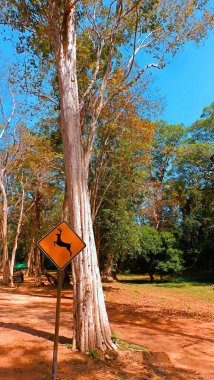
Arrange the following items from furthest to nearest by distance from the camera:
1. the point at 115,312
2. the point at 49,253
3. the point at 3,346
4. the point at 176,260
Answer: the point at 176,260, the point at 115,312, the point at 3,346, the point at 49,253

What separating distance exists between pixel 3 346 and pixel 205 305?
11.8 metres

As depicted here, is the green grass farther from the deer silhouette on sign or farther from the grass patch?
the deer silhouette on sign

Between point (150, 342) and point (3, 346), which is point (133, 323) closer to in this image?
point (150, 342)

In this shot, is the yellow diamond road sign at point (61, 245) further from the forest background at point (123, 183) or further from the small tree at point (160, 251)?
the small tree at point (160, 251)

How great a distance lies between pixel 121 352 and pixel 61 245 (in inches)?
120

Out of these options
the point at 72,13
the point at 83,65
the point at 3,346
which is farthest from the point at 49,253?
the point at 83,65

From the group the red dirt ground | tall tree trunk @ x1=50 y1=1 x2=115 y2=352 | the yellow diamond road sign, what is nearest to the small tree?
the red dirt ground

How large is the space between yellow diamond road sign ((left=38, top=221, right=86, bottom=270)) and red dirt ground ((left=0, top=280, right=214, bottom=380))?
185 cm

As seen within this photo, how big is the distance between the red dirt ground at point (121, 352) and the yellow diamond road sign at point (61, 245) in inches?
72.7

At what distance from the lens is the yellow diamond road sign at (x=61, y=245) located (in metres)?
4.80

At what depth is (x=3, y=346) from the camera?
637cm

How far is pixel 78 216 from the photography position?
6898 millimetres

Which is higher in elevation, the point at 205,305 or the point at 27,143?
the point at 27,143

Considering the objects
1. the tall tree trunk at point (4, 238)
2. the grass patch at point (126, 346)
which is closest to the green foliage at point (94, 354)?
the grass patch at point (126, 346)
